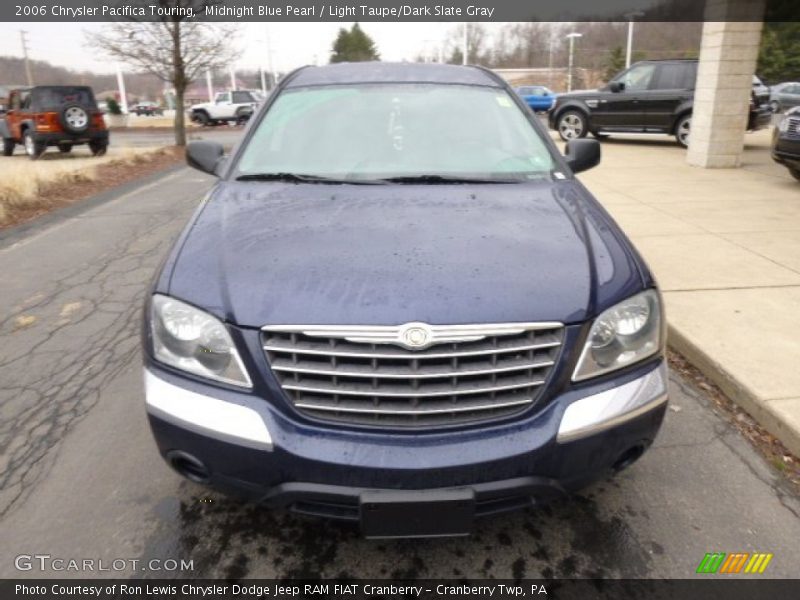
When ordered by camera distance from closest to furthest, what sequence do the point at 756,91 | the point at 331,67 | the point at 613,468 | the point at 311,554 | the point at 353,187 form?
1. the point at 613,468
2. the point at 311,554
3. the point at 353,187
4. the point at 331,67
5. the point at 756,91

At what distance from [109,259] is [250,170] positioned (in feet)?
12.6

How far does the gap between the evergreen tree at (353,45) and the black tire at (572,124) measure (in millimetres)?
53031

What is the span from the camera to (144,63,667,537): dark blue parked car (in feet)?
6.11

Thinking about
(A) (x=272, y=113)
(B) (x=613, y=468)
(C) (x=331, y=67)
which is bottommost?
(B) (x=613, y=468)

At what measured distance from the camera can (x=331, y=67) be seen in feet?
12.9

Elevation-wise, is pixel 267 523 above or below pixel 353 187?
below

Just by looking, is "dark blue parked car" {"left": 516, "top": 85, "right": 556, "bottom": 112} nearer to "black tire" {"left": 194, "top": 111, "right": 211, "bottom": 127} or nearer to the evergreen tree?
"black tire" {"left": 194, "top": 111, "right": 211, "bottom": 127}

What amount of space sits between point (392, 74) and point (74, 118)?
1480 centimetres

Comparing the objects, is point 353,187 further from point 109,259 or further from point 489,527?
point 109,259

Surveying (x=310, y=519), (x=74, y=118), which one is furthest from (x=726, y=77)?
(x=74, y=118)

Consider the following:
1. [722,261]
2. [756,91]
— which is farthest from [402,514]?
[756,91]

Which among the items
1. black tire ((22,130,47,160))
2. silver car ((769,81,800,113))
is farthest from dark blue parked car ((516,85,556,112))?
black tire ((22,130,47,160))

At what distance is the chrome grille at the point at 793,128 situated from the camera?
8.05 metres

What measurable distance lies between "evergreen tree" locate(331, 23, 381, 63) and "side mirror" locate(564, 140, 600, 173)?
6530 centimetres
